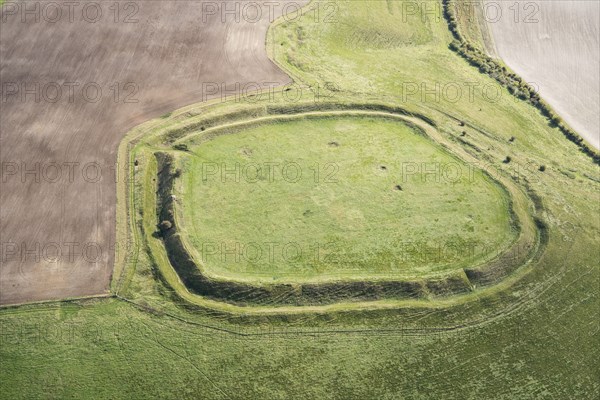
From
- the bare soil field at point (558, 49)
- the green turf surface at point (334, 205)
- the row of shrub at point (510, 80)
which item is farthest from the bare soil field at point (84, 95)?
the bare soil field at point (558, 49)

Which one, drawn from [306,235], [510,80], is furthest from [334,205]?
[510,80]

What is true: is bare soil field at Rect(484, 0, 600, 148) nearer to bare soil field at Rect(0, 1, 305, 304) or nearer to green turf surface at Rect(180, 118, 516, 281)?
green turf surface at Rect(180, 118, 516, 281)

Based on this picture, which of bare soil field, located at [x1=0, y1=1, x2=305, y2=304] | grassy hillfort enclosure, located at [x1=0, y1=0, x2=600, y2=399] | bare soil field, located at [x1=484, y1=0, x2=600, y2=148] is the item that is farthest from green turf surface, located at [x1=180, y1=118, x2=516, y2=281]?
bare soil field, located at [x1=484, y1=0, x2=600, y2=148]

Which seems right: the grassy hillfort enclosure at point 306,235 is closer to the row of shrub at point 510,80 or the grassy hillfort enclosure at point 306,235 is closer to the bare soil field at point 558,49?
the row of shrub at point 510,80

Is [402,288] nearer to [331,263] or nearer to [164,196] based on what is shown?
[331,263]

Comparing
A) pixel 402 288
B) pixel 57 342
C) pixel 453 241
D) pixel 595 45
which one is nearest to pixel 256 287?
pixel 402 288
